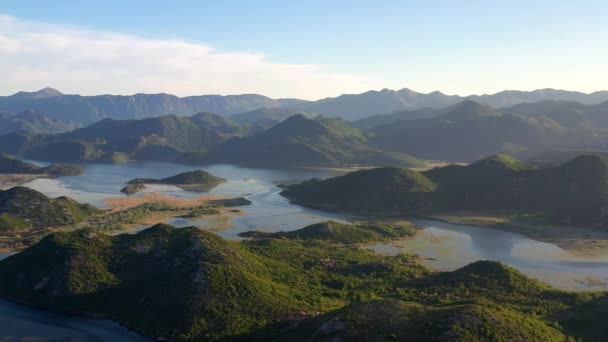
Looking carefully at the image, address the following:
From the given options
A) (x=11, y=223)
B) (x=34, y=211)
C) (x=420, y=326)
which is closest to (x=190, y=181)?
(x=34, y=211)

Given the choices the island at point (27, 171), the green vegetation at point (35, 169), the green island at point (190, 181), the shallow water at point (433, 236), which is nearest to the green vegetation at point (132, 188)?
the green island at point (190, 181)

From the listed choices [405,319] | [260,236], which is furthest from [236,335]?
[260,236]

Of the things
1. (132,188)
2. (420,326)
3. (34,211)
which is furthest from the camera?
(132,188)

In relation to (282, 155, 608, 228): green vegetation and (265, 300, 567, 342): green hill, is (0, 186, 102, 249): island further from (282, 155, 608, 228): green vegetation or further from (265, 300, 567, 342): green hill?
(265, 300, 567, 342): green hill

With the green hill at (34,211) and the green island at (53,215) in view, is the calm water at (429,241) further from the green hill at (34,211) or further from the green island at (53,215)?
the green hill at (34,211)

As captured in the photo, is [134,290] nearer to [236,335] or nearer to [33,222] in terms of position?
[236,335]

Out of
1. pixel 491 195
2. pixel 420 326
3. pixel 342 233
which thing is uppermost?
pixel 491 195

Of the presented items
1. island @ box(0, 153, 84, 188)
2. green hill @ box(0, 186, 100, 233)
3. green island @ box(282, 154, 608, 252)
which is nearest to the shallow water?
green island @ box(282, 154, 608, 252)

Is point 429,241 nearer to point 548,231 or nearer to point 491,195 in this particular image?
point 548,231
